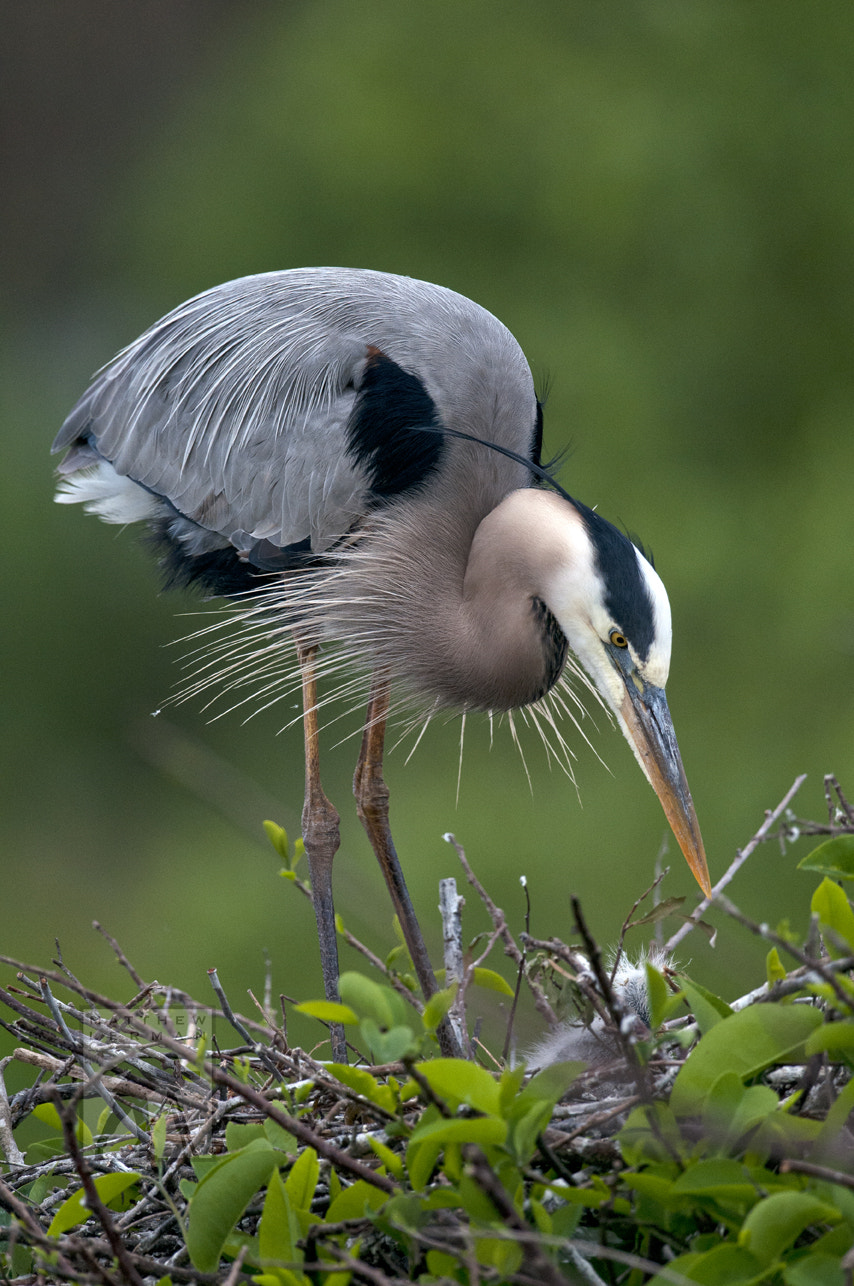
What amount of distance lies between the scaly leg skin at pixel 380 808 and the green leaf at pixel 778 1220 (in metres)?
1.53

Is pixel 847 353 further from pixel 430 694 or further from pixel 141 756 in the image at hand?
pixel 430 694

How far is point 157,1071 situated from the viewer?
6.34 feet

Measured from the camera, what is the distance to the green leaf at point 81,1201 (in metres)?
1.47

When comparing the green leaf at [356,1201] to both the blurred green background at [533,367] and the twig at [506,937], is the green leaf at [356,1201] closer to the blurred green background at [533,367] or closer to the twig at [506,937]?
the twig at [506,937]

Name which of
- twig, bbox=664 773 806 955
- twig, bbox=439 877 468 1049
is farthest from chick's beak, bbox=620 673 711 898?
twig, bbox=439 877 468 1049

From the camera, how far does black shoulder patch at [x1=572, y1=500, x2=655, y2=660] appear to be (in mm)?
2150

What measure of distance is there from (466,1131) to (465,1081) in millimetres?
39

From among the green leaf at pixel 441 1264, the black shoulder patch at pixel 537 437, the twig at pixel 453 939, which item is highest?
the black shoulder patch at pixel 537 437

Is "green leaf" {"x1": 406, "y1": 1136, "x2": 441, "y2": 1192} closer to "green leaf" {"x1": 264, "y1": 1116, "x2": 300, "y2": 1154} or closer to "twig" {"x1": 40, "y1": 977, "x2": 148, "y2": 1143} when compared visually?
"green leaf" {"x1": 264, "y1": 1116, "x2": 300, "y2": 1154}

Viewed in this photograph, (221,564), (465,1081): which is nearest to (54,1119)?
(465,1081)

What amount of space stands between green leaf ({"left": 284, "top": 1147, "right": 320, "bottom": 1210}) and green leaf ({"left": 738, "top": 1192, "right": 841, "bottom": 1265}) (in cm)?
41

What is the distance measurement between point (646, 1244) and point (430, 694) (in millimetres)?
1368

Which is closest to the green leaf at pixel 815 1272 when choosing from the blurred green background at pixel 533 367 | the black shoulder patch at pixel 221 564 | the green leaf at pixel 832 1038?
the green leaf at pixel 832 1038

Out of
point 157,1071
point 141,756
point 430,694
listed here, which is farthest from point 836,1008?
point 141,756
